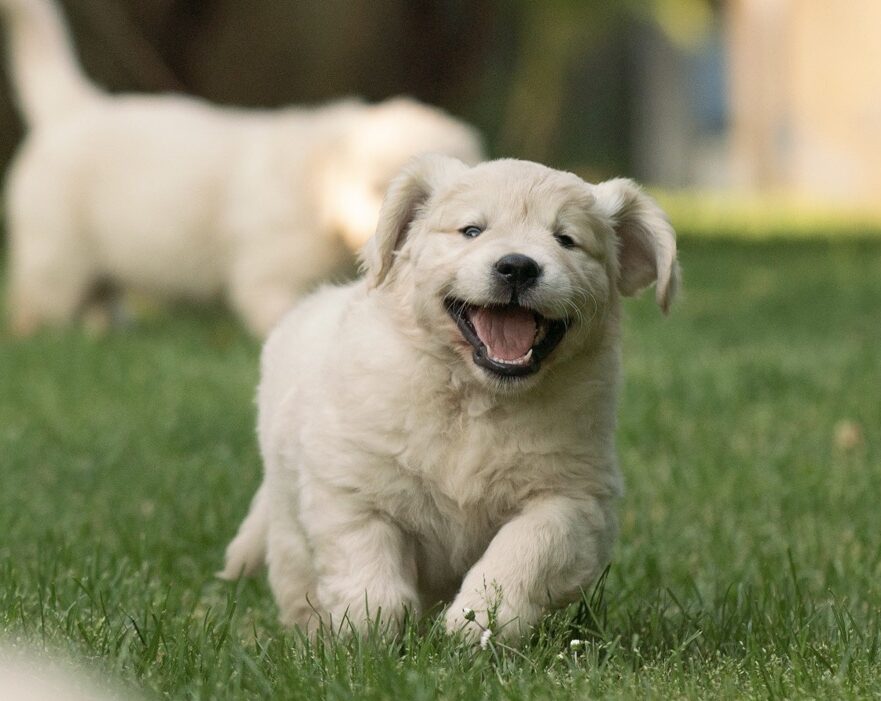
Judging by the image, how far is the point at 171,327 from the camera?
8812mm

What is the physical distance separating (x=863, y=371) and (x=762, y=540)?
8.27ft

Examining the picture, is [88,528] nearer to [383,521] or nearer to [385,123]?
[383,521]

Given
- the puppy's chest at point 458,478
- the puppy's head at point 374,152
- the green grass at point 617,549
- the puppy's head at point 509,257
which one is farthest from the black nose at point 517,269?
the puppy's head at point 374,152

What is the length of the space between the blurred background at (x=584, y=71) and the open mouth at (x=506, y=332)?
31.1 ft

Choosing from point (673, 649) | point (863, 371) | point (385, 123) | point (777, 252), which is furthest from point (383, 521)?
point (777, 252)

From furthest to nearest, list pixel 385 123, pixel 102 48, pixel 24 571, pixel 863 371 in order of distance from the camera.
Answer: pixel 102 48
pixel 385 123
pixel 863 371
pixel 24 571

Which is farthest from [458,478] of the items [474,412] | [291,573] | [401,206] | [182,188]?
[182,188]

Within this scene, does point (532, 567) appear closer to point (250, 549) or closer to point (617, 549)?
point (250, 549)

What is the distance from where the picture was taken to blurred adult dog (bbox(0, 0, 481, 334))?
7691mm

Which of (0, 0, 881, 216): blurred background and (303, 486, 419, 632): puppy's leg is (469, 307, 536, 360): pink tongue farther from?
(0, 0, 881, 216): blurred background

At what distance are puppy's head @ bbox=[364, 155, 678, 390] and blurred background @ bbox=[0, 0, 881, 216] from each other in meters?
9.20

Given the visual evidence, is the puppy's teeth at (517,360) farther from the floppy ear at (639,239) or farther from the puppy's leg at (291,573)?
the puppy's leg at (291,573)

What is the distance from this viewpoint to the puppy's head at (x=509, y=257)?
308cm

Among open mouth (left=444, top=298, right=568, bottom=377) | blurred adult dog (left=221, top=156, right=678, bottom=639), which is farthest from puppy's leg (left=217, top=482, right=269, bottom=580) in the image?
open mouth (left=444, top=298, right=568, bottom=377)
